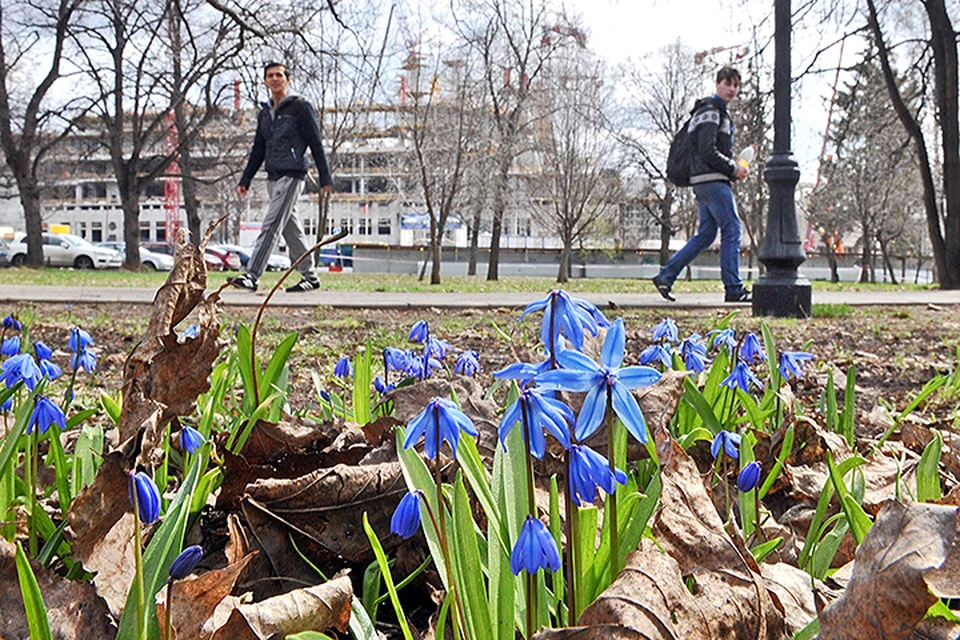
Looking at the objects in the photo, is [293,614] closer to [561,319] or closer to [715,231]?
[561,319]

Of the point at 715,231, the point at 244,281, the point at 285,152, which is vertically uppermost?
the point at 285,152

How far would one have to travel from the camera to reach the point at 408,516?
3.27 feet

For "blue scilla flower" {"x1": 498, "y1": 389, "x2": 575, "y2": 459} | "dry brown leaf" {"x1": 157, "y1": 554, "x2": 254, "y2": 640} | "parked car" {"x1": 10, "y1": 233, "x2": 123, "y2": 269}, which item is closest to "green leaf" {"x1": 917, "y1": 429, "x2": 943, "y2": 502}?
"blue scilla flower" {"x1": 498, "y1": 389, "x2": 575, "y2": 459}

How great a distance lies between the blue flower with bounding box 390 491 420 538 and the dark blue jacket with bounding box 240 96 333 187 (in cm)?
832

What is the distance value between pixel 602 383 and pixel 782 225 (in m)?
8.27

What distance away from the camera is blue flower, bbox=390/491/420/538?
99 centimetres

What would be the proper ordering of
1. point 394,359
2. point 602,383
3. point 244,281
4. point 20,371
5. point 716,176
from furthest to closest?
point 716,176 → point 244,281 → point 394,359 → point 20,371 → point 602,383

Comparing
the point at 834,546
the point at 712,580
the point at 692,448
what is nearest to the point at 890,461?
the point at 692,448

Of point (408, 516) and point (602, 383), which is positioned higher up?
point (602, 383)

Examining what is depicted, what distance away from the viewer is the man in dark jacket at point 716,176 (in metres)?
8.28

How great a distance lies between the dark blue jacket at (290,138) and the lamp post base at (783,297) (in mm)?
4510

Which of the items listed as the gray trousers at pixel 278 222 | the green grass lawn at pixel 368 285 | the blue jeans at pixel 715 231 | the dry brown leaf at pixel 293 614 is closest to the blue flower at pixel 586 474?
the dry brown leaf at pixel 293 614

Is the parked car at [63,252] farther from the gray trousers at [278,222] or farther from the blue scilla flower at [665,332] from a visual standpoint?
the blue scilla flower at [665,332]

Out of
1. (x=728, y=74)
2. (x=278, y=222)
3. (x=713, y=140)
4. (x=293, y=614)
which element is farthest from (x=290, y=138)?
(x=293, y=614)
